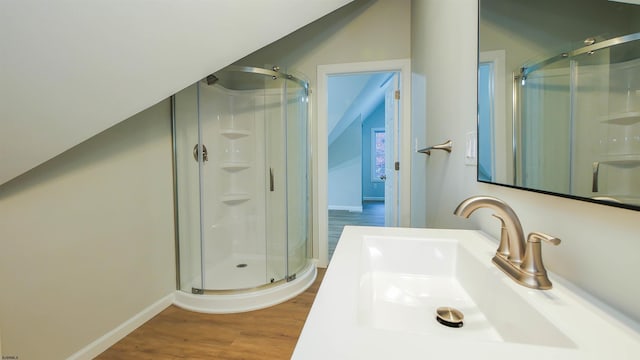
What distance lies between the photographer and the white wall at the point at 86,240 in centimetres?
120

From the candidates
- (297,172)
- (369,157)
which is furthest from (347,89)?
(369,157)

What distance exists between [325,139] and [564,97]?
2112mm

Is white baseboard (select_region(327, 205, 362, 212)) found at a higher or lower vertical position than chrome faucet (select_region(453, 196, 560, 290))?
lower

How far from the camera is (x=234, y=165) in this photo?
8.84 ft

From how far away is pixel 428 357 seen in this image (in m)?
0.35

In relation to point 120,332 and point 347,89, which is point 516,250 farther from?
point 347,89

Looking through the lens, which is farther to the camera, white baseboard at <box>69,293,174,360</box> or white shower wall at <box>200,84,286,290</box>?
white shower wall at <box>200,84,286,290</box>

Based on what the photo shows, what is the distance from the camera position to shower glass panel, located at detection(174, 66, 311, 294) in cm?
217

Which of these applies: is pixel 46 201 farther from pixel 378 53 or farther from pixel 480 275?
pixel 378 53

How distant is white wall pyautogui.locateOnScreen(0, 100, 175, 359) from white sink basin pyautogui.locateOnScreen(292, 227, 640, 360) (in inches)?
57.1

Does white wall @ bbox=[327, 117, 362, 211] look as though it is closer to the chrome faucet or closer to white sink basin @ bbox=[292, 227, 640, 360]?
white sink basin @ bbox=[292, 227, 640, 360]

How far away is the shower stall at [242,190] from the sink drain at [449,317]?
1.64m

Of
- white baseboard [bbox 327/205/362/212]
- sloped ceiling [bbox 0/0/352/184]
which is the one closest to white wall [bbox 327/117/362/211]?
white baseboard [bbox 327/205/362/212]

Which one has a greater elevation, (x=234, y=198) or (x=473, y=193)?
(x=473, y=193)
